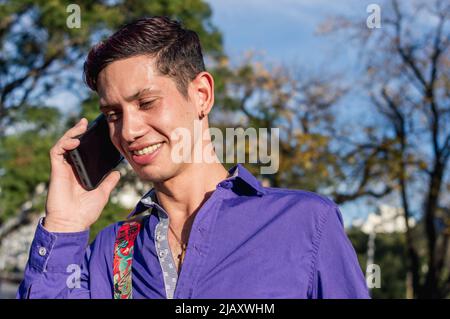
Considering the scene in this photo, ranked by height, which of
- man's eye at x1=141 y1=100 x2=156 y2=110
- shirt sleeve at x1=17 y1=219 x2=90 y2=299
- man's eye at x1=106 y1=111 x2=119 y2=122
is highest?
man's eye at x1=141 y1=100 x2=156 y2=110

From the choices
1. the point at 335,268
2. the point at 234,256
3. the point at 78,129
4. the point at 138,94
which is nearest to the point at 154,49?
the point at 138,94

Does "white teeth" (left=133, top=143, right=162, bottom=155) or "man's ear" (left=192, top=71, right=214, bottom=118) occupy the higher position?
"man's ear" (left=192, top=71, right=214, bottom=118)

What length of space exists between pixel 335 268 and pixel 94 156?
943 millimetres

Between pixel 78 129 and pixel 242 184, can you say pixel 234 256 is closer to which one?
pixel 242 184

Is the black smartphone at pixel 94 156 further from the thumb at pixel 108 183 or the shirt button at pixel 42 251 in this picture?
the shirt button at pixel 42 251

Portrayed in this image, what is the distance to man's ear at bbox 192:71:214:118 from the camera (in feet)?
6.88

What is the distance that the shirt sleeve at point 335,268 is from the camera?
5.58 ft

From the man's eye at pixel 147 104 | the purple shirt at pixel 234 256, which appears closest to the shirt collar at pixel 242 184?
the purple shirt at pixel 234 256

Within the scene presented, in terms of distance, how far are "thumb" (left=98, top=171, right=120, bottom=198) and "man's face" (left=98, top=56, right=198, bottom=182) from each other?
10.9 inches

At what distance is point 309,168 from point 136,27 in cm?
→ 1534

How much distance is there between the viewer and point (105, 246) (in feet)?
6.82

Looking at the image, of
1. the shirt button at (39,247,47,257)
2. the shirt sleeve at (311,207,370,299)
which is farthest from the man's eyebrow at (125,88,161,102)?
the shirt sleeve at (311,207,370,299)

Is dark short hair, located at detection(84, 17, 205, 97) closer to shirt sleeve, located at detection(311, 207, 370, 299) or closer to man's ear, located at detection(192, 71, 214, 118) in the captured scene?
man's ear, located at detection(192, 71, 214, 118)
